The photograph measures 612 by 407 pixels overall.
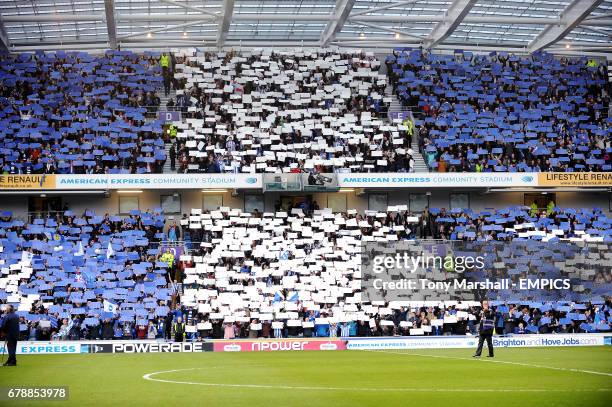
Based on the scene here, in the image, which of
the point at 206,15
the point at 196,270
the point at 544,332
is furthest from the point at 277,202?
the point at 544,332

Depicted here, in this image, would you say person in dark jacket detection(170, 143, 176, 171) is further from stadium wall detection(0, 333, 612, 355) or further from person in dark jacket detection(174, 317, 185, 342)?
stadium wall detection(0, 333, 612, 355)

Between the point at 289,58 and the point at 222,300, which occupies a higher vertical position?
the point at 289,58

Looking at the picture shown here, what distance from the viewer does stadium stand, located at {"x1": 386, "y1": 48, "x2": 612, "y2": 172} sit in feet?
176

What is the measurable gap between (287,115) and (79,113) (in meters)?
11.7

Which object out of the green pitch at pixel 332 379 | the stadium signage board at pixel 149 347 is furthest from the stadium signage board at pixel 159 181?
the green pitch at pixel 332 379

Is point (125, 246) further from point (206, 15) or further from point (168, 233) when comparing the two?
point (206, 15)

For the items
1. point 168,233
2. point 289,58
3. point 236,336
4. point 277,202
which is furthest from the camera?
point 289,58

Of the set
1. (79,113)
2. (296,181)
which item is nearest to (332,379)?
(296,181)

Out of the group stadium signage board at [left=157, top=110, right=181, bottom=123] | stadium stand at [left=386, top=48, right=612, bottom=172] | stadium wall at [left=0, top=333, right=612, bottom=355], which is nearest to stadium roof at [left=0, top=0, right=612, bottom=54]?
stadium stand at [left=386, top=48, right=612, bottom=172]

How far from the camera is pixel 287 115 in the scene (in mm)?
55469

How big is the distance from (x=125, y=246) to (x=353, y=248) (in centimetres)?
1135

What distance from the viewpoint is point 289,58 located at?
5981cm

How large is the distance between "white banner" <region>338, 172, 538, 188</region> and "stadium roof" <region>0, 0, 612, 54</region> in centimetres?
910

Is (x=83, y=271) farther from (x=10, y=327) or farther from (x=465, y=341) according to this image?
(x=10, y=327)
